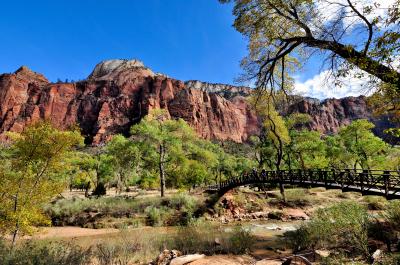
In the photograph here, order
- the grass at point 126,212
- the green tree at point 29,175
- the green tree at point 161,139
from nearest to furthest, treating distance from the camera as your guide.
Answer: the green tree at point 29,175 → the grass at point 126,212 → the green tree at point 161,139

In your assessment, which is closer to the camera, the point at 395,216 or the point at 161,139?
the point at 395,216

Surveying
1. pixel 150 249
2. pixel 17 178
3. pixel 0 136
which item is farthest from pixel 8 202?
pixel 0 136

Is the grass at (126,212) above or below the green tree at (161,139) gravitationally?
below

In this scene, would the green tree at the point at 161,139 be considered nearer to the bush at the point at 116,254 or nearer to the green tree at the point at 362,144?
the bush at the point at 116,254

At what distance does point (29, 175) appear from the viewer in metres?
15.0

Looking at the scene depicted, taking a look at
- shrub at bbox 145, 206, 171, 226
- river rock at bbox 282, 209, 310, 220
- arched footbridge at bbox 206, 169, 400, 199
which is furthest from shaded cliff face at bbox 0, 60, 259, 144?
arched footbridge at bbox 206, 169, 400, 199

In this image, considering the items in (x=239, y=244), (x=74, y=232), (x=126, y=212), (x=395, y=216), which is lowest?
(x=74, y=232)

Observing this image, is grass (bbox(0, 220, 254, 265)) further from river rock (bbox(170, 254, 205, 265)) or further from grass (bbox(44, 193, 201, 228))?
grass (bbox(44, 193, 201, 228))

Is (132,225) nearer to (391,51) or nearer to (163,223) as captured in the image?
(163,223)

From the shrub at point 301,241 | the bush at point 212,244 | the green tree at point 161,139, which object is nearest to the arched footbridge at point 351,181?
the shrub at point 301,241

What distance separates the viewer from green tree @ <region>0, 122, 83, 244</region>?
42.9ft

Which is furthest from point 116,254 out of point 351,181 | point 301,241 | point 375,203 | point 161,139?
point 375,203

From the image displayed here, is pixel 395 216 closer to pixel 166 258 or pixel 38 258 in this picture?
pixel 166 258

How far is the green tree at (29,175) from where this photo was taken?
1307 cm
